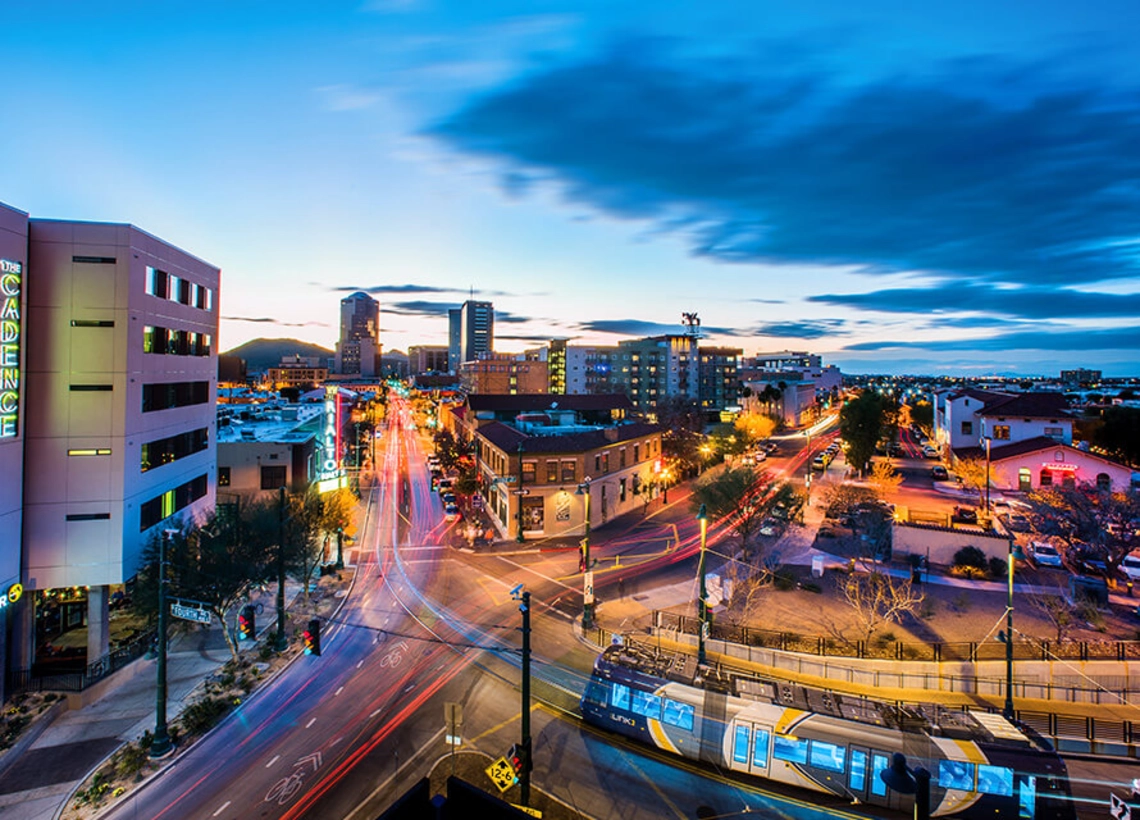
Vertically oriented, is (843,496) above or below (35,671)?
above

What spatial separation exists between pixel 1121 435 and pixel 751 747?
75.3 metres

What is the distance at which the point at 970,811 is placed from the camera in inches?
589

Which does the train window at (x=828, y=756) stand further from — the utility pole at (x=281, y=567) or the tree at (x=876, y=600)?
the utility pole at (x=281, y=567)

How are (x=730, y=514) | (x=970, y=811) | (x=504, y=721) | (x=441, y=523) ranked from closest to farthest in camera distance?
(x=970, y=811), (x=504, y=721), (x=730, y=514), (x=441, y=523)

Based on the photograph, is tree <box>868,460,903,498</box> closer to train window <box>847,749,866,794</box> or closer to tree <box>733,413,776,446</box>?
tree <box>733,413,776,446</box>

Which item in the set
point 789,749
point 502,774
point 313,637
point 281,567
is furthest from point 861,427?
point 313,637

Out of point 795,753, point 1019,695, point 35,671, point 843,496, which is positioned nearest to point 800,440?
point 843,496

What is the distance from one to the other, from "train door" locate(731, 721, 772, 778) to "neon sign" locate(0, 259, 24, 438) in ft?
93.9

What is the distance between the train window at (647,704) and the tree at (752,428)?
216 ft

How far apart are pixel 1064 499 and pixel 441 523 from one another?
46.0m

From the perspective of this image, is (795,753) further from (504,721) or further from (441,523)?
(441,523)

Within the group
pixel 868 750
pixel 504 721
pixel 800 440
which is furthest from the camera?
pixel 800 440

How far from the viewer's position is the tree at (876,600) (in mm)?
26344

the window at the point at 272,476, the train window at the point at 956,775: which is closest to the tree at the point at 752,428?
the window at the point at 272,476
